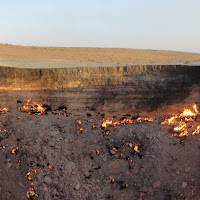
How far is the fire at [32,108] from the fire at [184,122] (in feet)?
9.17

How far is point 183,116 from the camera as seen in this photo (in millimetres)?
6672

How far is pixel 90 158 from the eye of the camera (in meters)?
6.23

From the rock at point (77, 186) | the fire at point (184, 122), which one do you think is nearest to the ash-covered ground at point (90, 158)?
the rock at point (77, 186)

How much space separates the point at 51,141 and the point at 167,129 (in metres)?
2.62

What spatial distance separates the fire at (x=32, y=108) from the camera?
637 centimetres

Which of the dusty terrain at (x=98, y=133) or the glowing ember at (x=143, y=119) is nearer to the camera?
the dusty terrain at (x=98, y=133)

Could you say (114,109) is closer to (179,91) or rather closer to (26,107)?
(179,91)

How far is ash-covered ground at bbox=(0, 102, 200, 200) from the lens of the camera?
19.9 ft

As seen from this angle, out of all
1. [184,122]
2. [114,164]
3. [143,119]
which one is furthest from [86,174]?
[184,122]

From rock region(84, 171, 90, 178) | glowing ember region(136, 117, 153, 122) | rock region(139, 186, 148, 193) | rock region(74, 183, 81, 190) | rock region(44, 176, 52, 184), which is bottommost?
rock region(139, 186, 148, 193)

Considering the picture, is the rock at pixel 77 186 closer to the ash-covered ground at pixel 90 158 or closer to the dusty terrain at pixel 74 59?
the ash-covered ground at pixel 90 158

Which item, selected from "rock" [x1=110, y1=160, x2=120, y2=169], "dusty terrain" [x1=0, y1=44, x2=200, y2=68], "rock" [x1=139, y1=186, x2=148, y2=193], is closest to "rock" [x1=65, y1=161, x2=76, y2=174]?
"rock" [x1=110, y1=160, x2=120, y2=169]

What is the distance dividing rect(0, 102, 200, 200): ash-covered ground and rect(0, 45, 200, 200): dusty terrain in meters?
0.02

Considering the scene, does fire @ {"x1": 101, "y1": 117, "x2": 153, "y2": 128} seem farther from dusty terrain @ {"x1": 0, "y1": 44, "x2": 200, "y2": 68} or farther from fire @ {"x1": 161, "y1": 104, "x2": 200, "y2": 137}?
dusty terrain @ {"x1": 0, "y1": 44, "x2": 200, "y2": 68}
